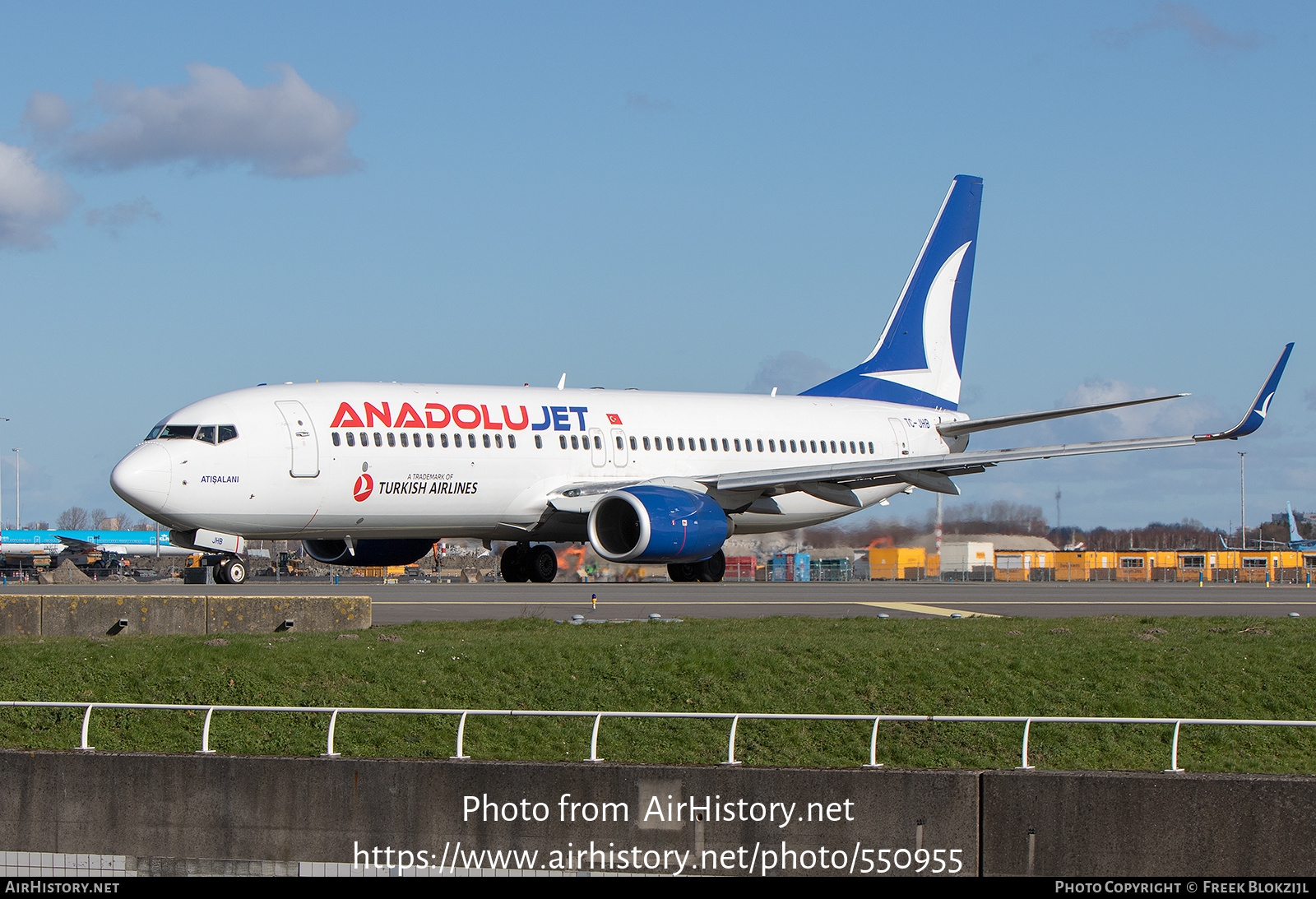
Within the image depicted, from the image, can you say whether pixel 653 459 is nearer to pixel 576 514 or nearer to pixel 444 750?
pixel 576 514

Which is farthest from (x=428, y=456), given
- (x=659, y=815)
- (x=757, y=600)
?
(x=659, y=815)

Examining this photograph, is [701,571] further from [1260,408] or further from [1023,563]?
[1023,563]

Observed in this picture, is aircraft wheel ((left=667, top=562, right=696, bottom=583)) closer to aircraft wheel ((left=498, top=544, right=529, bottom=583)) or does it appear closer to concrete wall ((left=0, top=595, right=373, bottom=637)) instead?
aircraft wheel ((left=498, top=544, right=529, bottom=583))

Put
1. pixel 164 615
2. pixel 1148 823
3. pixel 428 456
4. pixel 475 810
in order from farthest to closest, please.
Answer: pixel 428 456, pixel 164 615, pixel 475 810, pixel 1148 823

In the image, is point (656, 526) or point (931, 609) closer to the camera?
point (931, 609)

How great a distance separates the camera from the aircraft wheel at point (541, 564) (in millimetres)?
32531

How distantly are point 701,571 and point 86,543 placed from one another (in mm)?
79154

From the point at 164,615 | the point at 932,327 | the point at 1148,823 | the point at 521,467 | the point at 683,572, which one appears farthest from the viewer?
the point at 932,327

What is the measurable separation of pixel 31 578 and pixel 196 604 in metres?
42.4

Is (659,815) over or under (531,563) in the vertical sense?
under

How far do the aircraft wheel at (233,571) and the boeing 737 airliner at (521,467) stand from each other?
0.03 metres

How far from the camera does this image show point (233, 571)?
90.9 feet

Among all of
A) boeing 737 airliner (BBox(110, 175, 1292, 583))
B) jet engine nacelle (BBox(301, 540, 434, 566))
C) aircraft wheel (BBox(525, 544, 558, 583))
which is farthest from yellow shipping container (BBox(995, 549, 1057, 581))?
jet engine nacelle (BBox(301, 540, 434, 566))

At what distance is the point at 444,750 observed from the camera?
15133 mm
